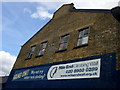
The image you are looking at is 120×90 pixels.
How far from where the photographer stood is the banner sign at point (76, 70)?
8.04m

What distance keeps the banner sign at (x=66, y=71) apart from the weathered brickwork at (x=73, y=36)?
2.04ft

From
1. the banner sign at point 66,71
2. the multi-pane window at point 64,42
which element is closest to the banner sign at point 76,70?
the banner sign at point 66,71

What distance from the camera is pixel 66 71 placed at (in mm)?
9344

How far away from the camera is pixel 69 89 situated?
27.9 feet

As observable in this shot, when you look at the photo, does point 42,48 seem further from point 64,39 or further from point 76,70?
point 76,70

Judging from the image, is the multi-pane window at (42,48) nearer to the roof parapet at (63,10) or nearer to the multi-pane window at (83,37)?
the roof parapet at (63,10)

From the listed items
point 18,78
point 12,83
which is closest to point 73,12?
point 18,78

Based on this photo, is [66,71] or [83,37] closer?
[66,71]

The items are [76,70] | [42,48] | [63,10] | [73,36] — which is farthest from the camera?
[63,10]

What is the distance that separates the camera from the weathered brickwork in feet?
28.0

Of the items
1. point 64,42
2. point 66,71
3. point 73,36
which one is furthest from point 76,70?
point 64,42

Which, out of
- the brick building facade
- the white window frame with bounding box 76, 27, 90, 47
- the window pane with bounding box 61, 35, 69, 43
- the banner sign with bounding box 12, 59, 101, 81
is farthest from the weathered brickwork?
the banner sign with bounding box 12, 59, 101, 81

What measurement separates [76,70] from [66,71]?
80cm

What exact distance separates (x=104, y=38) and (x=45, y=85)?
533cm
